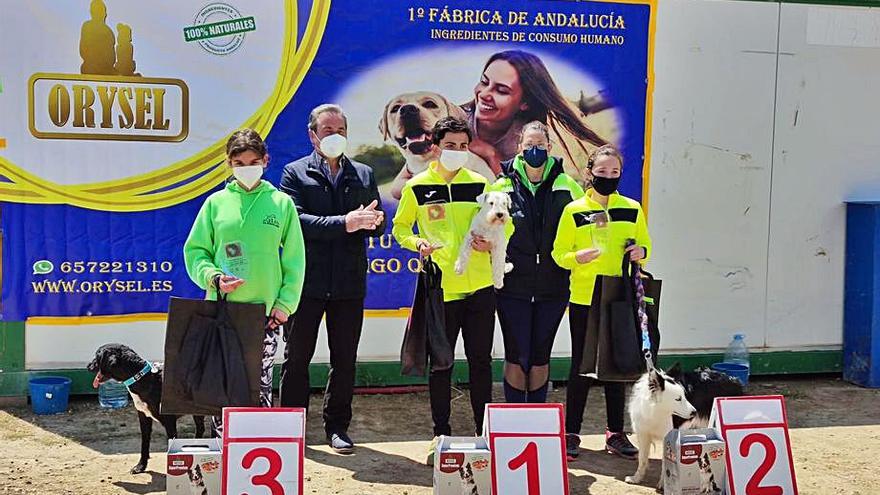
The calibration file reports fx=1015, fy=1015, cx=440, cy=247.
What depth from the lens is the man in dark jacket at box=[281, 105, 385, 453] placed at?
5062mm

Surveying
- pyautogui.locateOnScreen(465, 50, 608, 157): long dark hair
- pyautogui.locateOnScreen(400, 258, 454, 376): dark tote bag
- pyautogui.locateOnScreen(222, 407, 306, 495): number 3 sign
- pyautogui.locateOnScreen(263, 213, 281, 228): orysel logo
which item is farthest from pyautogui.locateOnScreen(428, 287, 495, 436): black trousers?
pyautogui.locateOnScreen(465, 50, 608, 157): long dark hair

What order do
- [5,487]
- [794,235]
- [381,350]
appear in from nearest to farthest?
[5,487] → [381,350] → [794,235]

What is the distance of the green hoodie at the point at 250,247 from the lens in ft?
14.6

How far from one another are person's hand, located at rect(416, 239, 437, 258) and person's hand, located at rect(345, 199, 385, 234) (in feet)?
0.77

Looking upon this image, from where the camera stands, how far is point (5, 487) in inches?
185

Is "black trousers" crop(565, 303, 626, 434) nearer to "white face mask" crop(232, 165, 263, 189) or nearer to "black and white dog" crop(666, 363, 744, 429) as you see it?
"black and white dog" crop(666, 363, 744, 429)

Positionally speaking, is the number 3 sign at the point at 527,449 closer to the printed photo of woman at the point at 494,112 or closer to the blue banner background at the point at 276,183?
the blue banner background at the point at 276,183

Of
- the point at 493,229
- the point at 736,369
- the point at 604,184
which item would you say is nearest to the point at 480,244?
the point at 493,229

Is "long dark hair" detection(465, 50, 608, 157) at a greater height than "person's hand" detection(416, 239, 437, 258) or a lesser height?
greater

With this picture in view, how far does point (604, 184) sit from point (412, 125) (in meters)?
1.80

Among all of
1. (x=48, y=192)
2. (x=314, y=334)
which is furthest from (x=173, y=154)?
(x=314, y=334)

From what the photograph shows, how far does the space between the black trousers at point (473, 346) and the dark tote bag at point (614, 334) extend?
498 millimetres

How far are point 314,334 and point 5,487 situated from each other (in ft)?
5.29

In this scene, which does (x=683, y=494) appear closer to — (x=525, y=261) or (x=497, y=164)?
(x=525, y=261)
